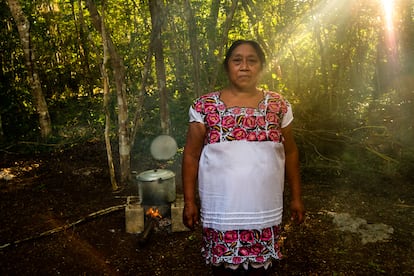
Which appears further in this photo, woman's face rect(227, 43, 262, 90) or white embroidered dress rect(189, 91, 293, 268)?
woman's face rect(227, 43, 262, 90)

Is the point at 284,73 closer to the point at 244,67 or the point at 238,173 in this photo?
the point at 244,67

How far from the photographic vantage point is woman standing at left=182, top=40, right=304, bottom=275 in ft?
6.26

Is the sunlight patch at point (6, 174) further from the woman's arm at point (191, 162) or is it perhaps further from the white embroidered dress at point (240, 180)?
the white embroidered dress at point (240, 180)

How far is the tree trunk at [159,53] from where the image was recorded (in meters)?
5.20

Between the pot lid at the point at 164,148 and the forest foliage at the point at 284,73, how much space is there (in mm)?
275

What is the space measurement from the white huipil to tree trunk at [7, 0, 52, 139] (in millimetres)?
7103

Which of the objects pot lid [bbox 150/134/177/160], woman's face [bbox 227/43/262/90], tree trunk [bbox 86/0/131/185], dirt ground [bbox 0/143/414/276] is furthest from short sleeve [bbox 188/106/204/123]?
pot lid [bbox 150/134/177/160]

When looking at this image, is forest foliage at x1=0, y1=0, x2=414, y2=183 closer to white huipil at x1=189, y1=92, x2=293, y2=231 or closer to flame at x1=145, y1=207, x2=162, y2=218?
flame at x1=145, y1=207, x2=162, y2=218

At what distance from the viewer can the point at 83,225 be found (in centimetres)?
417

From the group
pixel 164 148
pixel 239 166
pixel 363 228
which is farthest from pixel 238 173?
pixel 164 148

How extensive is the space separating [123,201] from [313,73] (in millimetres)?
3581

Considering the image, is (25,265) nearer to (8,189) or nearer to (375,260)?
(8,189)

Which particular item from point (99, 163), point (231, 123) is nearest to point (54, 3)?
point (99, 163)

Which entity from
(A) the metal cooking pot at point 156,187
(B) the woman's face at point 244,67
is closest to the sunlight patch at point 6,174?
(A) the metal cooking pot at point 156,187
